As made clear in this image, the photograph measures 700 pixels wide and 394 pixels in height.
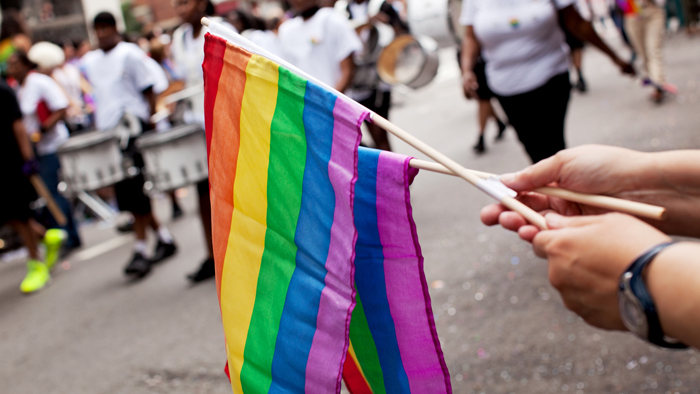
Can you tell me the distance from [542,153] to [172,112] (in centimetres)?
294

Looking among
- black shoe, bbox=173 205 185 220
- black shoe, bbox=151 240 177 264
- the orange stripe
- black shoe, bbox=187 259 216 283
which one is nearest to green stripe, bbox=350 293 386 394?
the orange stripe

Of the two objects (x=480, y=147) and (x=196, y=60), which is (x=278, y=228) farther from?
(x=480, y=147)

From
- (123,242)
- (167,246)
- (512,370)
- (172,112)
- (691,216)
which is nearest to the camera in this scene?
(691,216)

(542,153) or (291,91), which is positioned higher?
(291,91)

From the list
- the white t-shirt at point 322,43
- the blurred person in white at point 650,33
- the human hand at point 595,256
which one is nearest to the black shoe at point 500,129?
the blurred person in white at point 650,33

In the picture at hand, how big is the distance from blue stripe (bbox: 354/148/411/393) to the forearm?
1.98 ft

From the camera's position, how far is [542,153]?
11.9ft

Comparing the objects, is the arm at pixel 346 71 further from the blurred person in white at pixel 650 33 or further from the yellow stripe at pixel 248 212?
the blurred person in white at pixel 650 33

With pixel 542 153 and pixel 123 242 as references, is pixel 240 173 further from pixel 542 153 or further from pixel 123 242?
pixel 123 242

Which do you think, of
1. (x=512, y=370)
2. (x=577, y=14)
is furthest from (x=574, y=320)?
(x=577, y=14)

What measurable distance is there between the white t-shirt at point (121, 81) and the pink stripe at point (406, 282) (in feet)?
14.9

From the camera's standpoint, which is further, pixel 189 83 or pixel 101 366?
pixel 189 83

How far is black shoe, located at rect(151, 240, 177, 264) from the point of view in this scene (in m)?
5.87

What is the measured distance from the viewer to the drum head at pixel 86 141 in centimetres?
522
